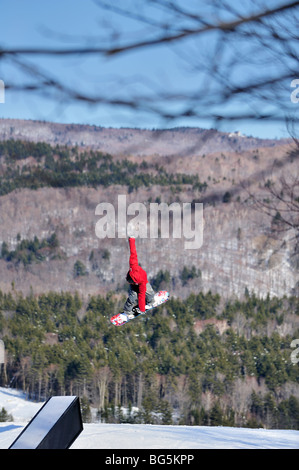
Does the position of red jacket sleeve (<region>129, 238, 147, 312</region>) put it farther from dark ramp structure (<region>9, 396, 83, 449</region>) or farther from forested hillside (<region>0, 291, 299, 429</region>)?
forested hillside (<region>0, 291, 299, 429</region>)

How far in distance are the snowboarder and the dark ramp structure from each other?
157 centimetres

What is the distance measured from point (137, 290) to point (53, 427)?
256cm

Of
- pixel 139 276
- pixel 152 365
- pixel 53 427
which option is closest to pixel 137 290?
pixel 139 276

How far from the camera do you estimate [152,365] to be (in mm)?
86250

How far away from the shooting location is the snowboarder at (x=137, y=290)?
6.37 m

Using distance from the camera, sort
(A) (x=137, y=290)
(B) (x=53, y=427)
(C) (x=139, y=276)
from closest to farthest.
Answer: (B) (x=53, y=427)
(C) (x=139, y=276)
(A) (x=137, y=290)

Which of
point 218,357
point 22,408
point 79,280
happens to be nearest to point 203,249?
point 79,280

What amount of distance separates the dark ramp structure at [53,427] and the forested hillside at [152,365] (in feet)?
224

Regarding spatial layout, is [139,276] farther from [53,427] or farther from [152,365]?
[152,365]

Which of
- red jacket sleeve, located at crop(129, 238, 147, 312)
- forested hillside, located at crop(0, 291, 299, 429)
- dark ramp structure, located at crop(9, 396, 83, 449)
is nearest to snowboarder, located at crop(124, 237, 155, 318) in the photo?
red jacket sleeve, located at crop(129, 238, 147, 312)

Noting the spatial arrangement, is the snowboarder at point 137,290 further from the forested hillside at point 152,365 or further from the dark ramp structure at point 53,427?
the forested hillside at point 152,365

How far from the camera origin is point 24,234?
165875mm

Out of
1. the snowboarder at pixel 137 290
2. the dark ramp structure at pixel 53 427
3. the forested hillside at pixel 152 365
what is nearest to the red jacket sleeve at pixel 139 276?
the snowboarder at pixel 137 290

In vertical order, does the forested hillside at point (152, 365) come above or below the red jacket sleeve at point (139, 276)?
below
